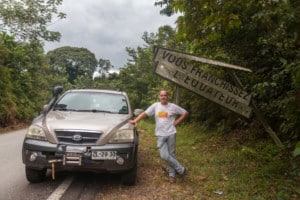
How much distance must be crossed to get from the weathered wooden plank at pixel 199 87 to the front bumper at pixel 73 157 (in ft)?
4.82

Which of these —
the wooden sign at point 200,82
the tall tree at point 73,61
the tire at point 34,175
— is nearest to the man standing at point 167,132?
the wooden sign at point 200,82

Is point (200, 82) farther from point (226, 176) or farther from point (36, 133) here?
point (36, 133)

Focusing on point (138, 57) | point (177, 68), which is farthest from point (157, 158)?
point (138, 57)

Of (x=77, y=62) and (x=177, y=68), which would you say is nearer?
(x=177, y=68)

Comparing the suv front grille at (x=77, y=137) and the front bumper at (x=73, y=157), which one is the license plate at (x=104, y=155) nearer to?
the front bumper at (x=73, y=157)

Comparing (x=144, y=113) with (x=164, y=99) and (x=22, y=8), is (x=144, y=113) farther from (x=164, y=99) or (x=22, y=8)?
(x=22, y=8)

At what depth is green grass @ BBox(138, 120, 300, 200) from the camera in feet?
18.8

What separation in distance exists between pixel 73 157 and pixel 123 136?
34.5 inches

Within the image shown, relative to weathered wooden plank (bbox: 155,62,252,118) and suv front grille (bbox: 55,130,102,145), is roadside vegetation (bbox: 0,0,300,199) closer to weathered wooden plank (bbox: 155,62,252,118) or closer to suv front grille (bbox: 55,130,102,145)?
weathered wooden plank (bbox: 155,62,252,118)

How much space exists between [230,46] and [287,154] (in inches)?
119

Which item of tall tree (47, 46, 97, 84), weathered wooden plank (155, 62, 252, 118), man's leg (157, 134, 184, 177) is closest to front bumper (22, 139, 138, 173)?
man's leg (157, 134, 184, 177)

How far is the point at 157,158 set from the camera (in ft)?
28.9

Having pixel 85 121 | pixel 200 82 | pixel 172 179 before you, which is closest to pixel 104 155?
pixel 85 121

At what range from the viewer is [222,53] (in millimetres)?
8297
